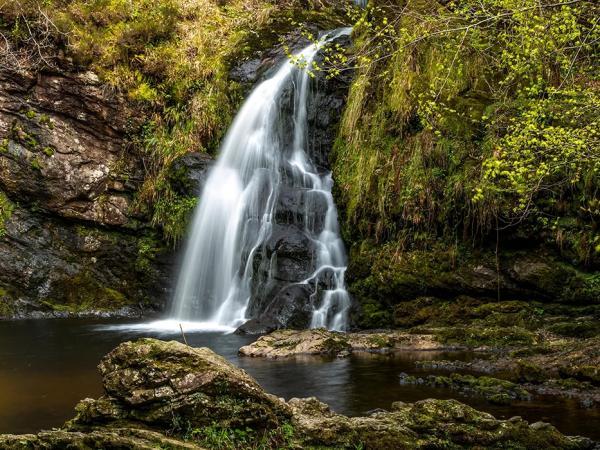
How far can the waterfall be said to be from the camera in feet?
43.4

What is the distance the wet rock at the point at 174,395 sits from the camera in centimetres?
508

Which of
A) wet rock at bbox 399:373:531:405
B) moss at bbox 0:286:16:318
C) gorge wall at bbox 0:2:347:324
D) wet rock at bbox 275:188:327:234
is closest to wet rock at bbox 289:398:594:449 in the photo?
wet rock at bbox 399:373:531:405

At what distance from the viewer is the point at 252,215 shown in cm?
1465

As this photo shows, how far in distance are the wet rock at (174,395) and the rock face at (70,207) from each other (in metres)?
10.5

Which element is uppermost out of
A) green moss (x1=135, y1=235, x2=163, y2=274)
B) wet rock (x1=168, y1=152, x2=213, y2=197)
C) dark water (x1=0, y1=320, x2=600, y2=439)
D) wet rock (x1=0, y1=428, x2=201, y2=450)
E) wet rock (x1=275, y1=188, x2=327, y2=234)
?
wet rock (x1=168, y1=152, x2=213, y2=197)

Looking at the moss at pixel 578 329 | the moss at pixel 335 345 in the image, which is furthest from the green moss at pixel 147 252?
the moss at pixel 578 329

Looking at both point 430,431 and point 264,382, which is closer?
point 430,431

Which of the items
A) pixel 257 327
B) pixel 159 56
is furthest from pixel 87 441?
pixel 159 56

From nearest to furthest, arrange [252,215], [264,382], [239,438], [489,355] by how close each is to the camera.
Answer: [239,438], [264,382], [489,355], [252,215]

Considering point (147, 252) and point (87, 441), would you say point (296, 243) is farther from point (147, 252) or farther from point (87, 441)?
point (87, 441)

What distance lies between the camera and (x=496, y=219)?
10.9 metres

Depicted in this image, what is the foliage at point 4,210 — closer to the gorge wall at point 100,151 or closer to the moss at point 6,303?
the gorge wall at point 100,151

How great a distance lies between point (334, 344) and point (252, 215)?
550 cm

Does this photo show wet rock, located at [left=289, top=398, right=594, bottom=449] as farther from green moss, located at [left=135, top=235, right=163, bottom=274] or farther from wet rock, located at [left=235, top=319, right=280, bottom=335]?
green moss, located at [left=135, top=235, right=163, bottom=274]
